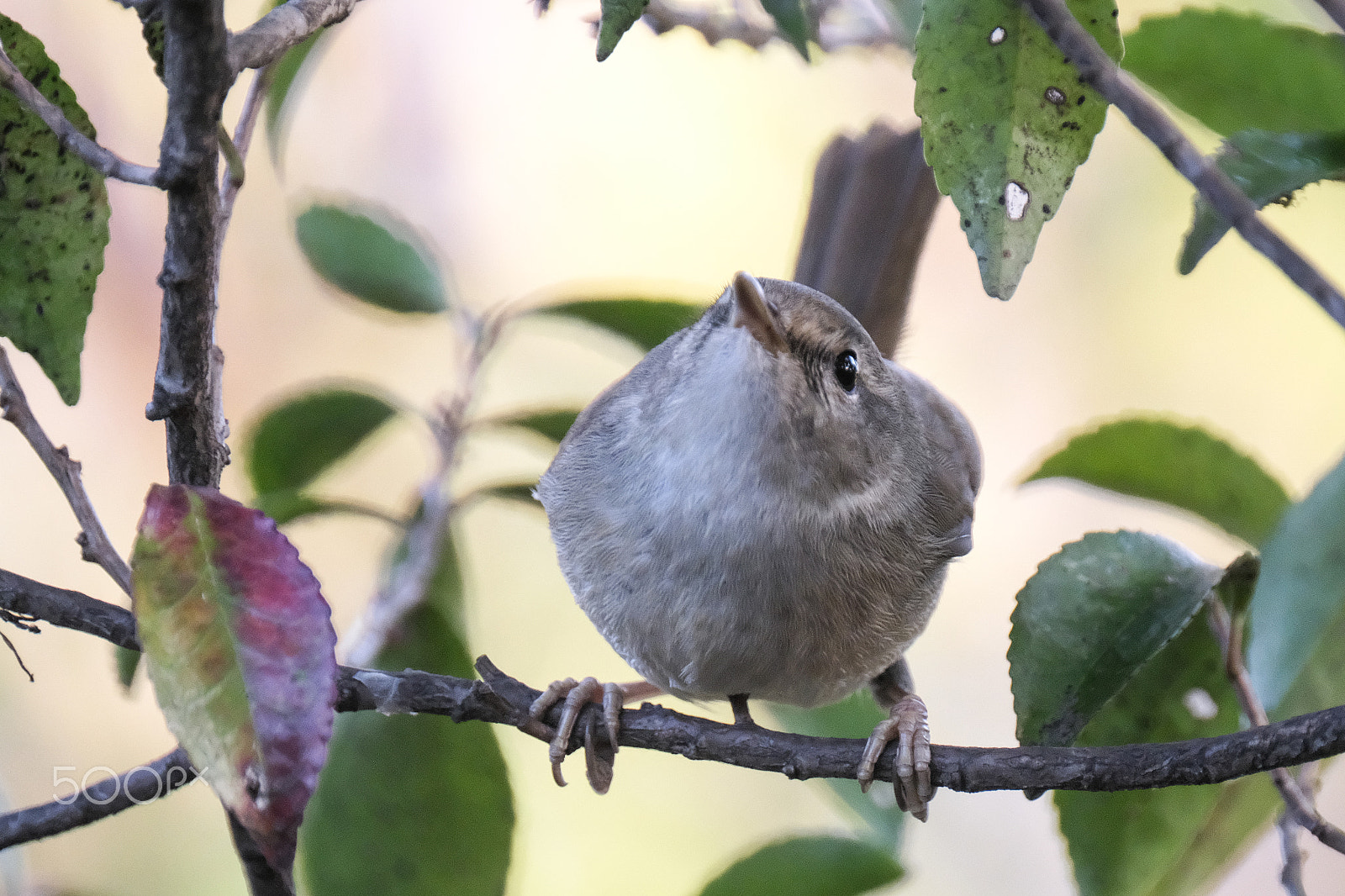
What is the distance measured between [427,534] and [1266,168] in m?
1.02

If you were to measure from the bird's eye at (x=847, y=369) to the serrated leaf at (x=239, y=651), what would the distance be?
0.66 m

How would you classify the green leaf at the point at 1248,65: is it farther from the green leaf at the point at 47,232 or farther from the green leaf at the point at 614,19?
the green leaf at the point at 47,232

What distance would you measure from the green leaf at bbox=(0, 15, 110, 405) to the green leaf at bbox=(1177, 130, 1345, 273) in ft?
2.64

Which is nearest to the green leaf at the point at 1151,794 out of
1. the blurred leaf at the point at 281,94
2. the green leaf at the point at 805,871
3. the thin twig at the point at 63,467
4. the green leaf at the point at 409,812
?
the green leaf at the point at 805,871

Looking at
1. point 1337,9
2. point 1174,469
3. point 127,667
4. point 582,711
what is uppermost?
point 1337,9

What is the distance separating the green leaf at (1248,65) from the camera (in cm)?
114

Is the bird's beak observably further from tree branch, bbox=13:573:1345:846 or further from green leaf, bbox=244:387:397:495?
green leaf, bbox=244:387:397:495

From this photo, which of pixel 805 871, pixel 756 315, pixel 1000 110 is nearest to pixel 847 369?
pixel 756 315

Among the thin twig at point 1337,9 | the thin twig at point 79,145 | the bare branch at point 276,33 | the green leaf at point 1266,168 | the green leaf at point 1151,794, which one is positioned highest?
the thin twig at point 1337,9

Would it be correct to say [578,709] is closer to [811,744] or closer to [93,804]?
[811,744]

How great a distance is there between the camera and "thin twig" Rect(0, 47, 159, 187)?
655 mm

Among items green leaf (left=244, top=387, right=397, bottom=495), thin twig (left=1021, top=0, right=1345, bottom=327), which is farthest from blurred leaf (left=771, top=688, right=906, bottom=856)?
thin twig (left=1021, top=0, right=1345, bottom=327)

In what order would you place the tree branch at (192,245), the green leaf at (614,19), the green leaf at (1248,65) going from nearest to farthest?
the tree branch at (192,245)
the green leaf at (614,19)
the green leaf at (1248,65)

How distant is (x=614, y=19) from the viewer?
712mm
